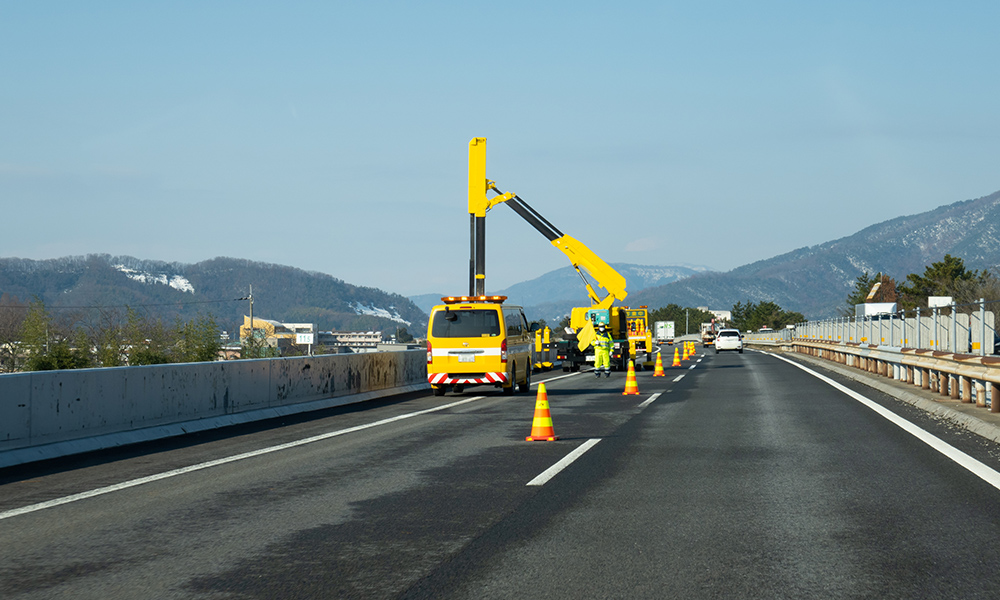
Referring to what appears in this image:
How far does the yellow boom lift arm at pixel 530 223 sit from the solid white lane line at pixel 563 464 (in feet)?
72.5

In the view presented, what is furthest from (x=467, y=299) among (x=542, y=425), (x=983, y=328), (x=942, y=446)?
(x=942, y=446)

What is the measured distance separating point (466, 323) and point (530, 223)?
14.8 metres

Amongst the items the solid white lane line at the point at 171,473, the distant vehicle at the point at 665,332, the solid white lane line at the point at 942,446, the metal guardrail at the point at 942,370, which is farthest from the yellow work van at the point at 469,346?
the distant vehicle at the point at 665,332

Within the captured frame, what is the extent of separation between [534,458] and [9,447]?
5.84 meters

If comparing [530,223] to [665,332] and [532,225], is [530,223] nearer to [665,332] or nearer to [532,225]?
[532,225]

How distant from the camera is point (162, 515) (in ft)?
24.6

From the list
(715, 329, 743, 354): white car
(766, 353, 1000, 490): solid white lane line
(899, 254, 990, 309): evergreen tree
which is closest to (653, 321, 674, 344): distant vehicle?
(899, 254, 990, 309): evergreen tree

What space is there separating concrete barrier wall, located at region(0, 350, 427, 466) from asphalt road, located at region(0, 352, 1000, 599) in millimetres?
648

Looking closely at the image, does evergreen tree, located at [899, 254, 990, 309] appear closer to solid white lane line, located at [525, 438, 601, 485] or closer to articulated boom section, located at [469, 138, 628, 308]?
articulated boom section, located at [469, 138, 628, 308]

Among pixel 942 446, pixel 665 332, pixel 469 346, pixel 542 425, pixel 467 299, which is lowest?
pixel 942 446

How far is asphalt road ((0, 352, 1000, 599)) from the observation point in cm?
541

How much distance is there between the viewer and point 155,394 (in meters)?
13.3

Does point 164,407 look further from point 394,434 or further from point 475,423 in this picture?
point 475,423

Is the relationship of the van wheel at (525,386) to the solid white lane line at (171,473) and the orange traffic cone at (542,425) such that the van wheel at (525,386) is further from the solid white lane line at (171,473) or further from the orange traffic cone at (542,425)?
the orange traffic cone at (542,425)
